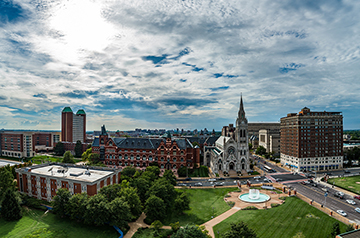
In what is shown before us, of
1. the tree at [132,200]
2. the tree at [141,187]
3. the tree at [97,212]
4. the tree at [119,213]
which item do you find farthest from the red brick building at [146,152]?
the tree at [97,212]

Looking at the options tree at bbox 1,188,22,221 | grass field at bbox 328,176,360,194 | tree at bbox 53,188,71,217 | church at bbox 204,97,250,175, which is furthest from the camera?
church at bbox 204,97,250,175

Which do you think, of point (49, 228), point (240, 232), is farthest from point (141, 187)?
point (240, 232)

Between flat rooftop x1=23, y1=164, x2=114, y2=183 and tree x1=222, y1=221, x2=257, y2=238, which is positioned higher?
flat rooftop x1=23, y1=164, x2=114, y2=183

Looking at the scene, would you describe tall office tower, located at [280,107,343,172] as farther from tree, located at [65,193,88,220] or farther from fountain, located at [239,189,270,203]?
tree, located at [65,193,88,220]

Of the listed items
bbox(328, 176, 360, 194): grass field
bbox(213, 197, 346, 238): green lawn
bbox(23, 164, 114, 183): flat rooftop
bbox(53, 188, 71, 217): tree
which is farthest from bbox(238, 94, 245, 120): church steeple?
bbox(53, 188, 71, 217): tree

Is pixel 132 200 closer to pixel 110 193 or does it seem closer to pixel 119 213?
pixel 119 213

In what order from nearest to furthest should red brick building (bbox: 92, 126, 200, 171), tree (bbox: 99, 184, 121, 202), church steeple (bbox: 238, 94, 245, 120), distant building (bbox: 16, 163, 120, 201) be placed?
1. tree (bbox: 99, 184, 121, 202)
2. distant building (bbox: 16, 163, 120, 201)
3. red brick building (bbox: 92, 126, 200, 171)
4. church steeple (bbox: 238, 94, 245, 120)
